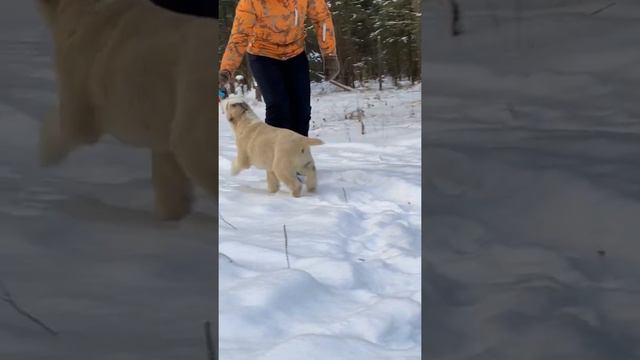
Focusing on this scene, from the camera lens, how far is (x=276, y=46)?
3521mm

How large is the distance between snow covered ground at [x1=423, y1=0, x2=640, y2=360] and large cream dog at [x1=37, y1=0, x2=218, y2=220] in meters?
0.30

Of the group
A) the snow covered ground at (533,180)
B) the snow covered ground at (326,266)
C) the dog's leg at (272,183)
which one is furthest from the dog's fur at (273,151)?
the snow covered ground at (533,180)

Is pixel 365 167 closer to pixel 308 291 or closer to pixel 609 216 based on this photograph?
pixel 308 291

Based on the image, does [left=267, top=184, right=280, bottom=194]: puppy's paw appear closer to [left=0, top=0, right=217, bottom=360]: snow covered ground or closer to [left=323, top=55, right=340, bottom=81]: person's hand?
[left=323, top=55, right=340, bottom=81]: person's hand

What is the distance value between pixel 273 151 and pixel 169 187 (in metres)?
2.95

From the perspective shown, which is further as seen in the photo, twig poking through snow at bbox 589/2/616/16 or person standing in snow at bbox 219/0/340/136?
person standing in snow at bbox 219/0/340/136

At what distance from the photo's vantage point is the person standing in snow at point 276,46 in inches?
136

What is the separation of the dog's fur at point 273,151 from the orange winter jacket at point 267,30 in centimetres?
44

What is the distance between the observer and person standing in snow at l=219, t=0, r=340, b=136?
11.3 ft

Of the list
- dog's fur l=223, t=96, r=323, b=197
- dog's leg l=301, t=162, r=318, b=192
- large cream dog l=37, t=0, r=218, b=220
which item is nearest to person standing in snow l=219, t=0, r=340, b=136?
dog's fur l=223, t=96, r=323, b=197

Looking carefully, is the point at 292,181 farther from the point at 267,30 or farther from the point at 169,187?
the point at 169,187

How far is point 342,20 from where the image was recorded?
9359 millimetres

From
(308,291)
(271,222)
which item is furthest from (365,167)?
(308,291)

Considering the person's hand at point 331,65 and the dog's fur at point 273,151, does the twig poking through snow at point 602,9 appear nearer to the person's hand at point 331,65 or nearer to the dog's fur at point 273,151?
the dog's fur at point 273,151
